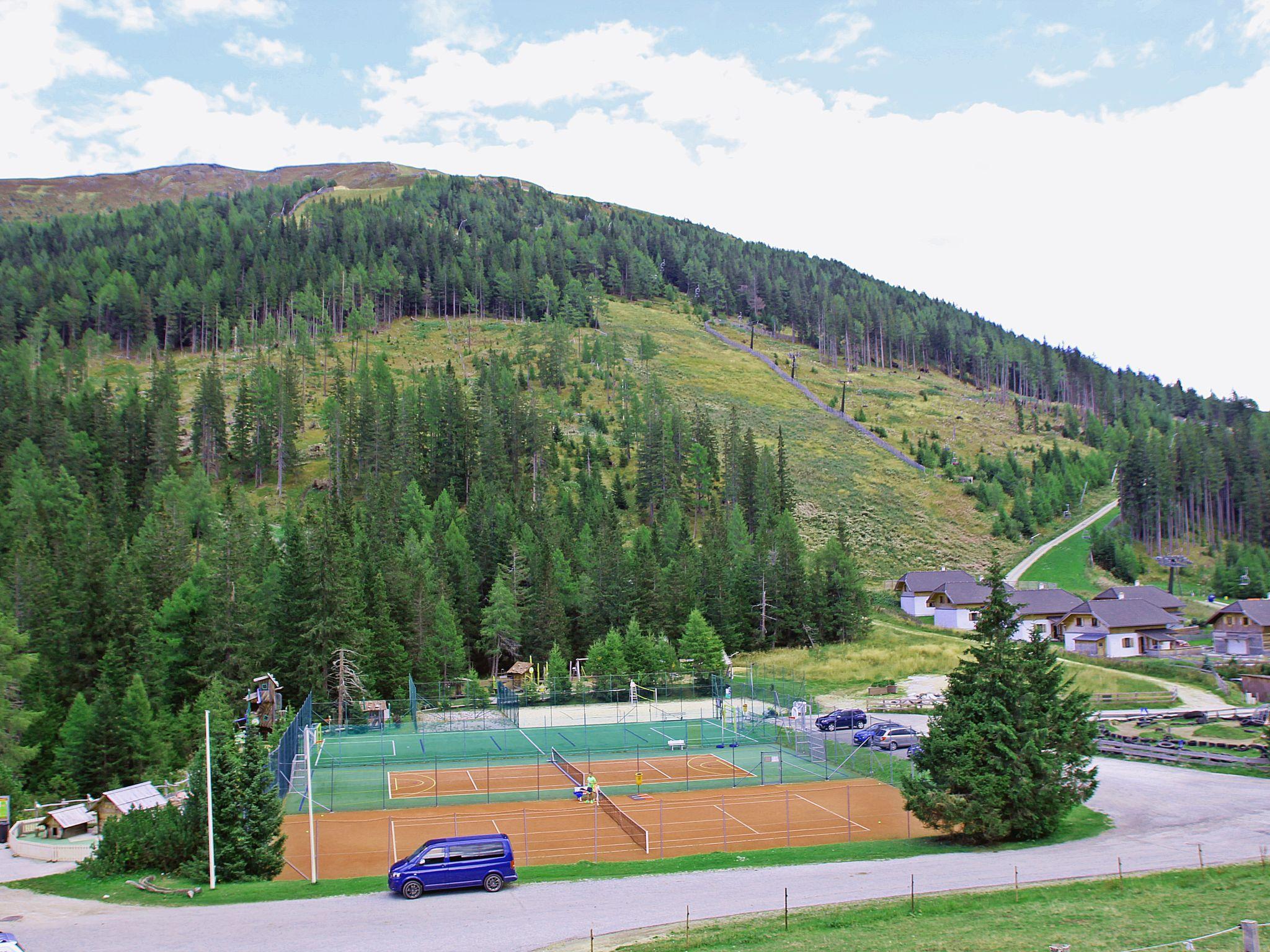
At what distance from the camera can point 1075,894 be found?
20344mm

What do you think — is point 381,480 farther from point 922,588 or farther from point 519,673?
point 922,588

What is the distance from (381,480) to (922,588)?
56.8m

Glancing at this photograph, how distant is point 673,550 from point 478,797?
154ft

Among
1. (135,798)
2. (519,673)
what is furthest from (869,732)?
(135,798)

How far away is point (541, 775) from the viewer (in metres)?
44.2

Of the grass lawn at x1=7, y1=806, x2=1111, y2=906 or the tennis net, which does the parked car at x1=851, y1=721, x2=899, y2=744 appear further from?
the grass lawn at x1=7, y1=806, x2=1111, y2=906

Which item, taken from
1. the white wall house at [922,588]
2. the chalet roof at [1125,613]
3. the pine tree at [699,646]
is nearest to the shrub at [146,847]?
the pine tree at [699,646]

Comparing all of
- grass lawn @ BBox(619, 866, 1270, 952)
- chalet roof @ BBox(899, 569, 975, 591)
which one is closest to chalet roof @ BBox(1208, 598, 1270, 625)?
chalet roof @ BBox(899, 569, 975, 591)

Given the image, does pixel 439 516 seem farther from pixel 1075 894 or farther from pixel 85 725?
pixel 1075 894

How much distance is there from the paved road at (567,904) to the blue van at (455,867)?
15.2 inches

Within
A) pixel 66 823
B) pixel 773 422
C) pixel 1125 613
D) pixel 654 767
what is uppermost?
pixel 773 422

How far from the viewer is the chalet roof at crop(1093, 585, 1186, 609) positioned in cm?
7931

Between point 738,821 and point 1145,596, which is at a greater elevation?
point 1145,596

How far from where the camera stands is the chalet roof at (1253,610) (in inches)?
2699
